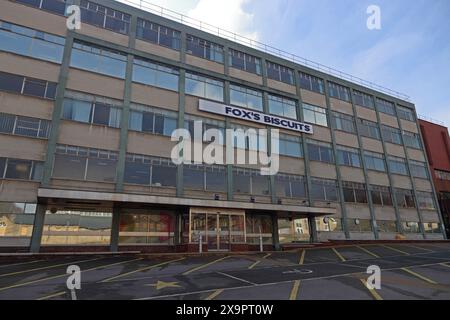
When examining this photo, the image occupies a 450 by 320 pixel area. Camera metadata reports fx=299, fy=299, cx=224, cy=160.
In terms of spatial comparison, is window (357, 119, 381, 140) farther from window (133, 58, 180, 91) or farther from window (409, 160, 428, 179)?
window (133, 58, 180, 91)

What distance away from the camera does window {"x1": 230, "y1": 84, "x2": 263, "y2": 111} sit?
1128 inches

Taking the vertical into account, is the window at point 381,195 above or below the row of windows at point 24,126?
below

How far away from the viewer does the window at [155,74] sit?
24.8m

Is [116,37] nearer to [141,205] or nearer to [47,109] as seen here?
[47,109]

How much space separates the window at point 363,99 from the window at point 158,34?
2332cm

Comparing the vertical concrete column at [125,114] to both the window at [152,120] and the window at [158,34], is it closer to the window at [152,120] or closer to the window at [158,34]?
the window at [152,120]

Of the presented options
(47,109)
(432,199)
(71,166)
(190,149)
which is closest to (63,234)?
(71,166)

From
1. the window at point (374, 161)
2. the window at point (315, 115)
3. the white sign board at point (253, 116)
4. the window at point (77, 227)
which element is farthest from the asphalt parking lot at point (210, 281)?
the window at point (374, 161)

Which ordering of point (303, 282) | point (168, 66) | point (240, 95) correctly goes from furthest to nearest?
point (240, 95)
point (168, 66)
point (303, 282)

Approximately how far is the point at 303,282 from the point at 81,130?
1790 centimetres

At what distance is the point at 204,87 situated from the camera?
1075 inches

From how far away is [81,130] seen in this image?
2123 cm

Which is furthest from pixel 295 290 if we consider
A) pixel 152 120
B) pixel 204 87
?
pixel 204 87

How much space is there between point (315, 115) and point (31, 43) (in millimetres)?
26743
